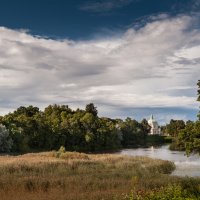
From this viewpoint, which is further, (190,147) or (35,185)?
(190,147)

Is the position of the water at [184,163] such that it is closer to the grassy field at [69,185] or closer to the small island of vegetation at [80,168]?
the small island of vegetation at [80,168]

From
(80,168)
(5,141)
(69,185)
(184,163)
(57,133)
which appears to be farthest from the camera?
(57,133)

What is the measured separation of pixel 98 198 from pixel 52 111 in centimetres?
16650

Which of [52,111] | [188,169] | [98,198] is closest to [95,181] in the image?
[98,198]

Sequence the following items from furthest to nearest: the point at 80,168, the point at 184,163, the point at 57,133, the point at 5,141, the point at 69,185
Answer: the point at 57,133, the point at 5,141, the point at 184,163, the point at 80,168, the point at 69,185

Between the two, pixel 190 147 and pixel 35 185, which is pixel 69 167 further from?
pixel 35 185

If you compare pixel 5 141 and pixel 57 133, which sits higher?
pixel 57 133

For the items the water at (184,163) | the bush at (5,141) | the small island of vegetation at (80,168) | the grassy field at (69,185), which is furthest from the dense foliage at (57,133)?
the grassy field at (69,185)

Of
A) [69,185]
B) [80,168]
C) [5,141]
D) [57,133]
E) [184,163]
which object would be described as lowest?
[69,185]

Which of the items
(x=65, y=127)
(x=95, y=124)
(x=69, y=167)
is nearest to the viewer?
(x=69, y=167)

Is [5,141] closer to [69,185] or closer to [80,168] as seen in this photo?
[80,168]

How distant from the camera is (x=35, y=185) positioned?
26.9 m

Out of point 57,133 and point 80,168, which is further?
point 57,133

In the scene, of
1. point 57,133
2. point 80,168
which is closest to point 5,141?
point 57,133
